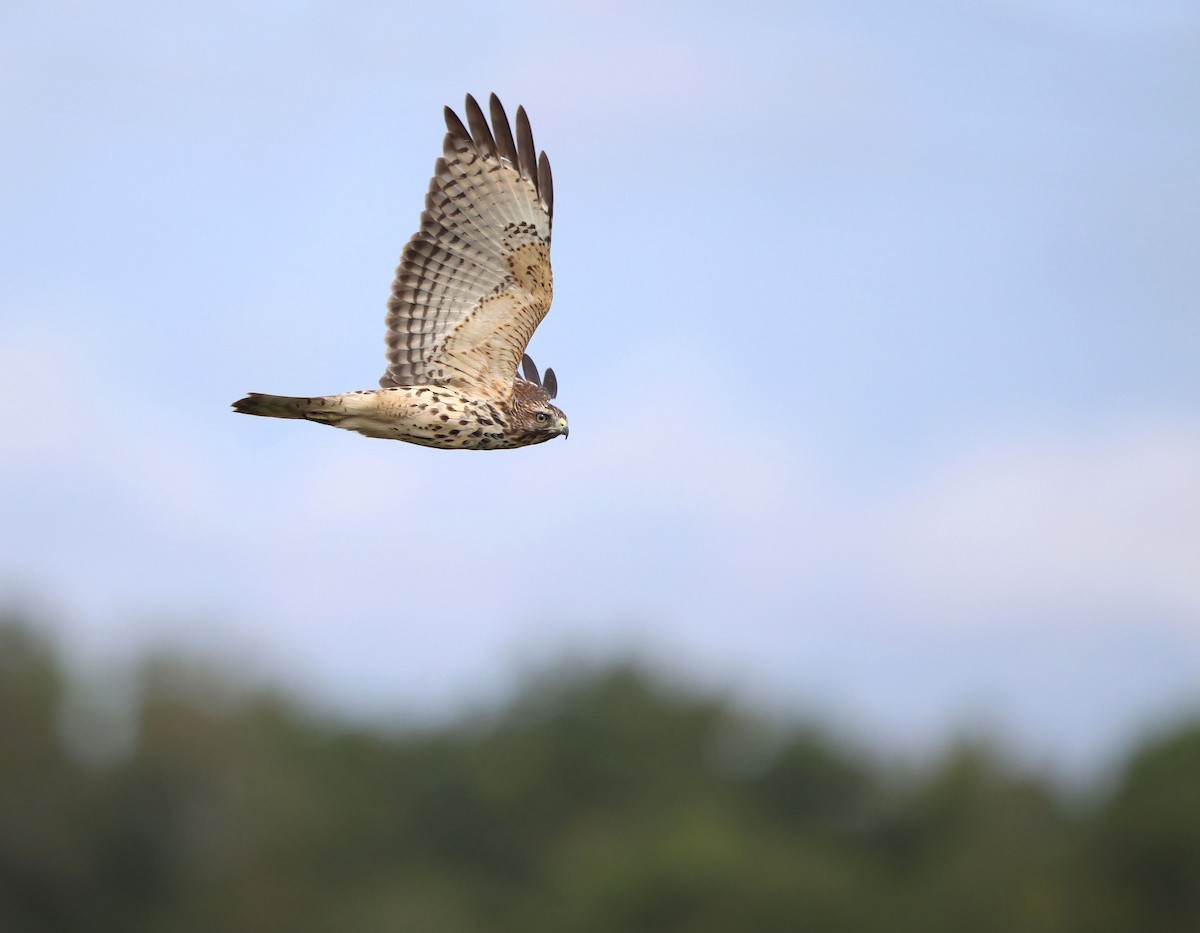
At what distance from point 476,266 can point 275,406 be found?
Answer: 5.34ft

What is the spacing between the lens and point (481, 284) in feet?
35.0

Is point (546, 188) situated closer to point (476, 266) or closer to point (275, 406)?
point (476, 266)

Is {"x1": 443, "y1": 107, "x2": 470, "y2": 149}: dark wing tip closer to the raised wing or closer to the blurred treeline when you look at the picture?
the raised wing

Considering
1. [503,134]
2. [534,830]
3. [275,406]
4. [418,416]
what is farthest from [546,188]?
[534,830]

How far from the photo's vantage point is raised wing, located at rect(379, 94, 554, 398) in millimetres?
10508

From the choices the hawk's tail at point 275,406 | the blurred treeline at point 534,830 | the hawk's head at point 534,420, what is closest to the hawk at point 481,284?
the hawk's head at point 534,420

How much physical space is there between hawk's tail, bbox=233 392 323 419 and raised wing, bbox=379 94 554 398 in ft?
2.76

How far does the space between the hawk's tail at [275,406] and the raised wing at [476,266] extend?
2.76 ft

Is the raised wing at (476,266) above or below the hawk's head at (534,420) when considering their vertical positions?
above

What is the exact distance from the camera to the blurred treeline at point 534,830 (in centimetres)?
3956

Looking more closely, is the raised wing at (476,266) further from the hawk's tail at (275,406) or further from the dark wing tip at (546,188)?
the hawk's tail at (275,406)

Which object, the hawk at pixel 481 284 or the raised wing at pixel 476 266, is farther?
the raised wing at pixel 476 266

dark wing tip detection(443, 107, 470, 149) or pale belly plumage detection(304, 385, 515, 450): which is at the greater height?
dark wing tip detection(443, 107, 470, 149)

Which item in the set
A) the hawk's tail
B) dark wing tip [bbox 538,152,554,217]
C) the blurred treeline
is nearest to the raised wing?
dark wing tip [bbox 538,152,554,217]
